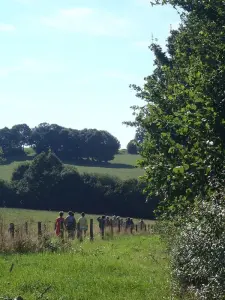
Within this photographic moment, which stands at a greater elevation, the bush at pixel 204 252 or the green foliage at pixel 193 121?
the green foliage at pixel 193 121

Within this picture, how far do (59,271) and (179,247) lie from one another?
13.1 ft

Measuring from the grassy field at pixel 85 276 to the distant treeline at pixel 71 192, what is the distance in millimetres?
50849

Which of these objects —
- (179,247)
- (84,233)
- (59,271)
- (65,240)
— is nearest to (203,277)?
(179,247)

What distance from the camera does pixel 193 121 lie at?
42.9ft

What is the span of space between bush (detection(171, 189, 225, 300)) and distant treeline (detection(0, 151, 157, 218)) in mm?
56645

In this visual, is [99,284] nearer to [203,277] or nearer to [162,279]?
[162,279]

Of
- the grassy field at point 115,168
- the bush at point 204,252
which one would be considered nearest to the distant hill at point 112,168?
the grassy field at point 115,168

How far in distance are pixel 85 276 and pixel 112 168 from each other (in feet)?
254

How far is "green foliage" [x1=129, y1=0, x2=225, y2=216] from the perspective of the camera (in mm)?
12836

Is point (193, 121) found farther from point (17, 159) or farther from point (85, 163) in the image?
point (17, 159)

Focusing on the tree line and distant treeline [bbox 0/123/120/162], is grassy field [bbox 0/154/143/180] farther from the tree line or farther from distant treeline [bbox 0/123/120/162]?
the tree line

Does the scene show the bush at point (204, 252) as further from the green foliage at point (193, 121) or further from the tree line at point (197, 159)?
the green foliage at point (193, 121)

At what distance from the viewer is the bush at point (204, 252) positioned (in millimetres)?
9672

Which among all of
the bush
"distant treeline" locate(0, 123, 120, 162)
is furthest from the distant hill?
the bush
